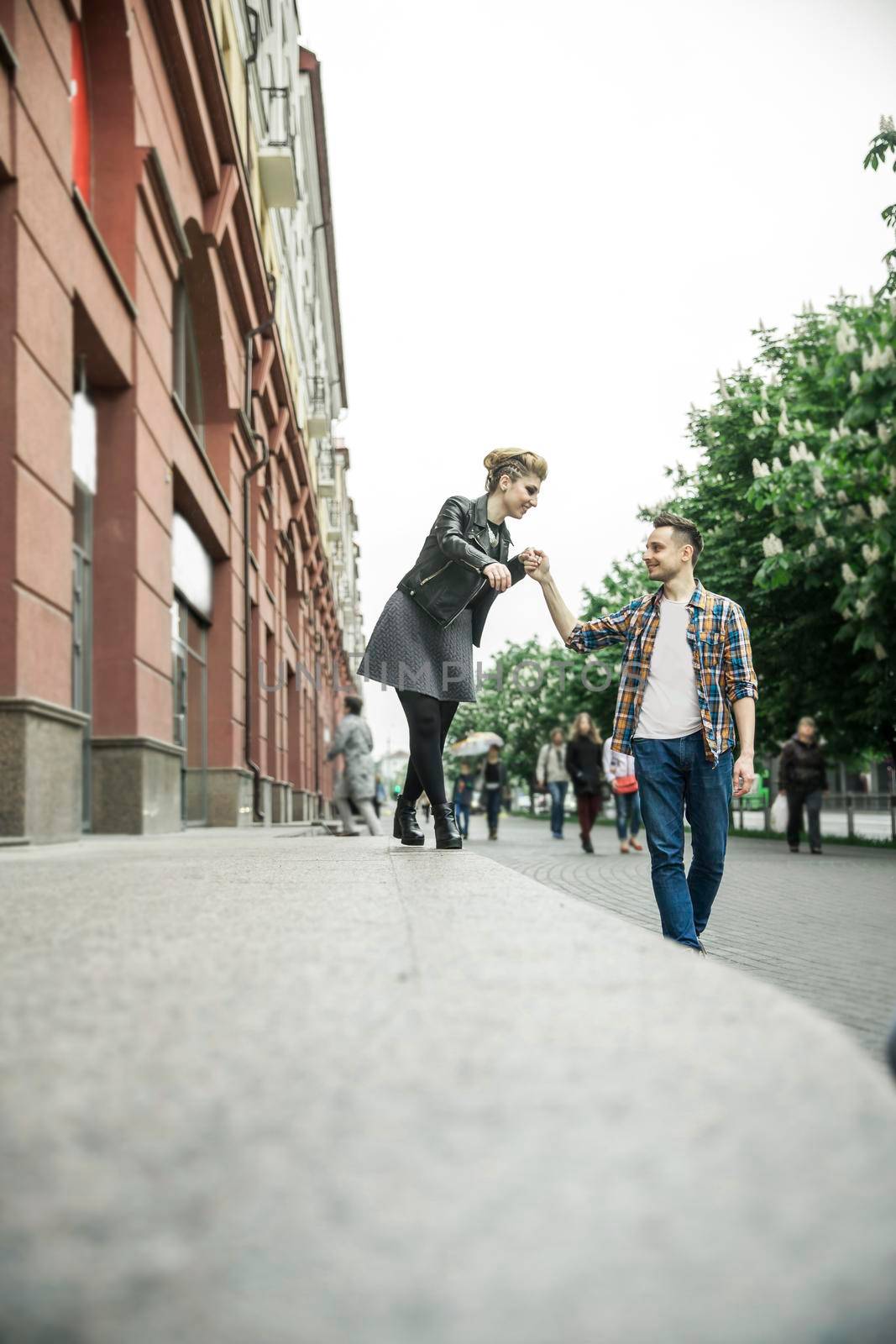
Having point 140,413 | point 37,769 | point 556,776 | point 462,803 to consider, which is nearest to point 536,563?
point 37,769

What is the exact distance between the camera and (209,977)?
1.94m

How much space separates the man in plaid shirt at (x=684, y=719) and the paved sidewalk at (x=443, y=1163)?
3.65 m

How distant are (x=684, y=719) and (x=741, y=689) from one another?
29 centimetres

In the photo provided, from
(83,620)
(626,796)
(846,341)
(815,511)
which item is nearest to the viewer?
(83,620)

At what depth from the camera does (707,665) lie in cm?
552

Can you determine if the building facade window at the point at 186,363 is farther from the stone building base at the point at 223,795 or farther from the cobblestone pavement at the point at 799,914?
the cobblestone pavement at the point at 799,914

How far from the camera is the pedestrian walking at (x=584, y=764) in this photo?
19719 millimetres

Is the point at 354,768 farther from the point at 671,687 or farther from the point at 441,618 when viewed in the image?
the point at 671,687

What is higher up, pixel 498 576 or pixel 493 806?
pixel 498 576

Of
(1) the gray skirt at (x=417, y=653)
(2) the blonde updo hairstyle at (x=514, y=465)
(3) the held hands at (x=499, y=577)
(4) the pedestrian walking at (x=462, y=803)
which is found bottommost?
(4) the pedestrian walking at (x=462, y=803)

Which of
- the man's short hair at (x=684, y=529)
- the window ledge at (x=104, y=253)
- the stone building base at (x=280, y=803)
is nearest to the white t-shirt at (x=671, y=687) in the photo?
the man's short hair at (x=684, y=529)

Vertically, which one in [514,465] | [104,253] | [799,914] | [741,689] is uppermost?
[104,253]

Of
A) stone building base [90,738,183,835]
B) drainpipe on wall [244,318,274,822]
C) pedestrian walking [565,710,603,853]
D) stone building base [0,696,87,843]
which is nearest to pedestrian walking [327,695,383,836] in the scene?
drainpipe on wall [244,318,274,822]

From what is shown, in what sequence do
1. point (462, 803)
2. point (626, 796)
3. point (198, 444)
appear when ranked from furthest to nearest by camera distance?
point (462, 803) < point (626, 796) < point (198, 444)
